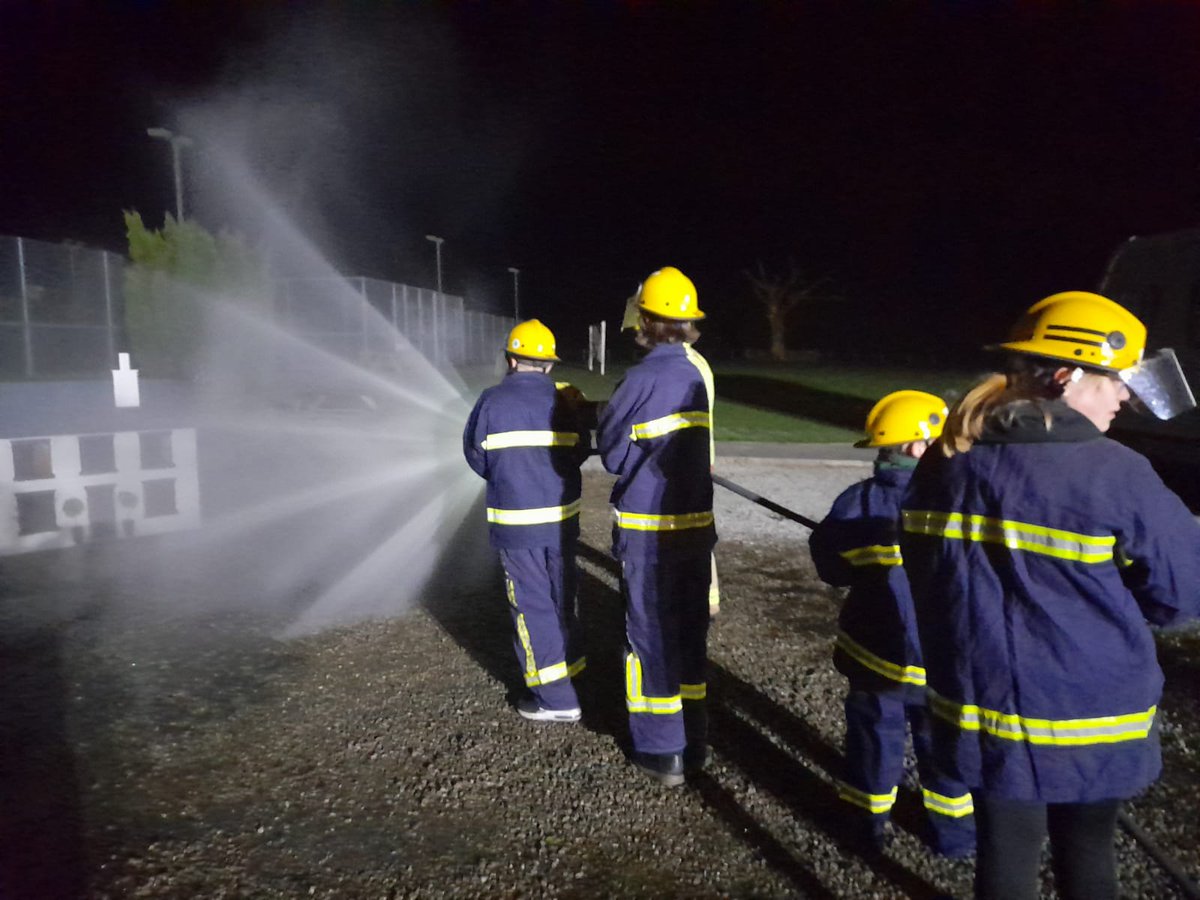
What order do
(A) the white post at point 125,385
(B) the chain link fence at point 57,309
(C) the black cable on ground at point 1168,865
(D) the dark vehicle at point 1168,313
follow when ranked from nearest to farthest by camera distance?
(C) the black cable on ground at point 1168,865 → (D) the dark vehicle at point 1168,313 → (A) the white post at point 125,385 → (B) the chain link fence at point 57,309

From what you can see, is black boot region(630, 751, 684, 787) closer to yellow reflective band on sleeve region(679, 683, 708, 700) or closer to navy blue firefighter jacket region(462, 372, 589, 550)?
yellow reflective band on sleeve region(679, 683, 708, 700)

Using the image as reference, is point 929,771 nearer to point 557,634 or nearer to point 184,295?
point 557,634

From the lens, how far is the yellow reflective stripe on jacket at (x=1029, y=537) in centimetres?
179

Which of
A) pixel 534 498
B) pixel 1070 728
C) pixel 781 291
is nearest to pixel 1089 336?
pixel 1070 728

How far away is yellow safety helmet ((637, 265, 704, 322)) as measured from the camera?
344 cm

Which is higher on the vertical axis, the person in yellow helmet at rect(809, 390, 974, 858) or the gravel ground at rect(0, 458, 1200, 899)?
the person in yellow helmet at rect(809, 390, 974, 858)

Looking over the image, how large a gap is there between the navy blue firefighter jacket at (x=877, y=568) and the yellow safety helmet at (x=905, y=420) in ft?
0.33

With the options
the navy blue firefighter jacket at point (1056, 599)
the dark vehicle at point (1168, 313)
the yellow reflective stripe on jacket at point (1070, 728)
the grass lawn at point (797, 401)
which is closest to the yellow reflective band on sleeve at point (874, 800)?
the navy blue firefighter jacket at point (1056, 599)

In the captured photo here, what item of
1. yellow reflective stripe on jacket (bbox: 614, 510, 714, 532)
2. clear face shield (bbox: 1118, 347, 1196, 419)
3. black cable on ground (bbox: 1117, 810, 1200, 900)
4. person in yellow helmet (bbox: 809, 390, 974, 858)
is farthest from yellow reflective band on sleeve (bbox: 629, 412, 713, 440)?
black cable on ground (bbox: 1117, 810, 1200, 900)

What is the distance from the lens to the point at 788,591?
6082 millimetres

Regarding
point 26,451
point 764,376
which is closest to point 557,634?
point 26,451

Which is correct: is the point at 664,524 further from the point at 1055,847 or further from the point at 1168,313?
the point at 1168,313

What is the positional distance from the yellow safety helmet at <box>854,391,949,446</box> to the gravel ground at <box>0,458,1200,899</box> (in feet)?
4.80

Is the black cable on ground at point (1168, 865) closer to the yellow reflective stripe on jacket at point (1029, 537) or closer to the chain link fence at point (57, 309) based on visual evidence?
the yellow reflective stripe on jacket at point (1029, 537)
